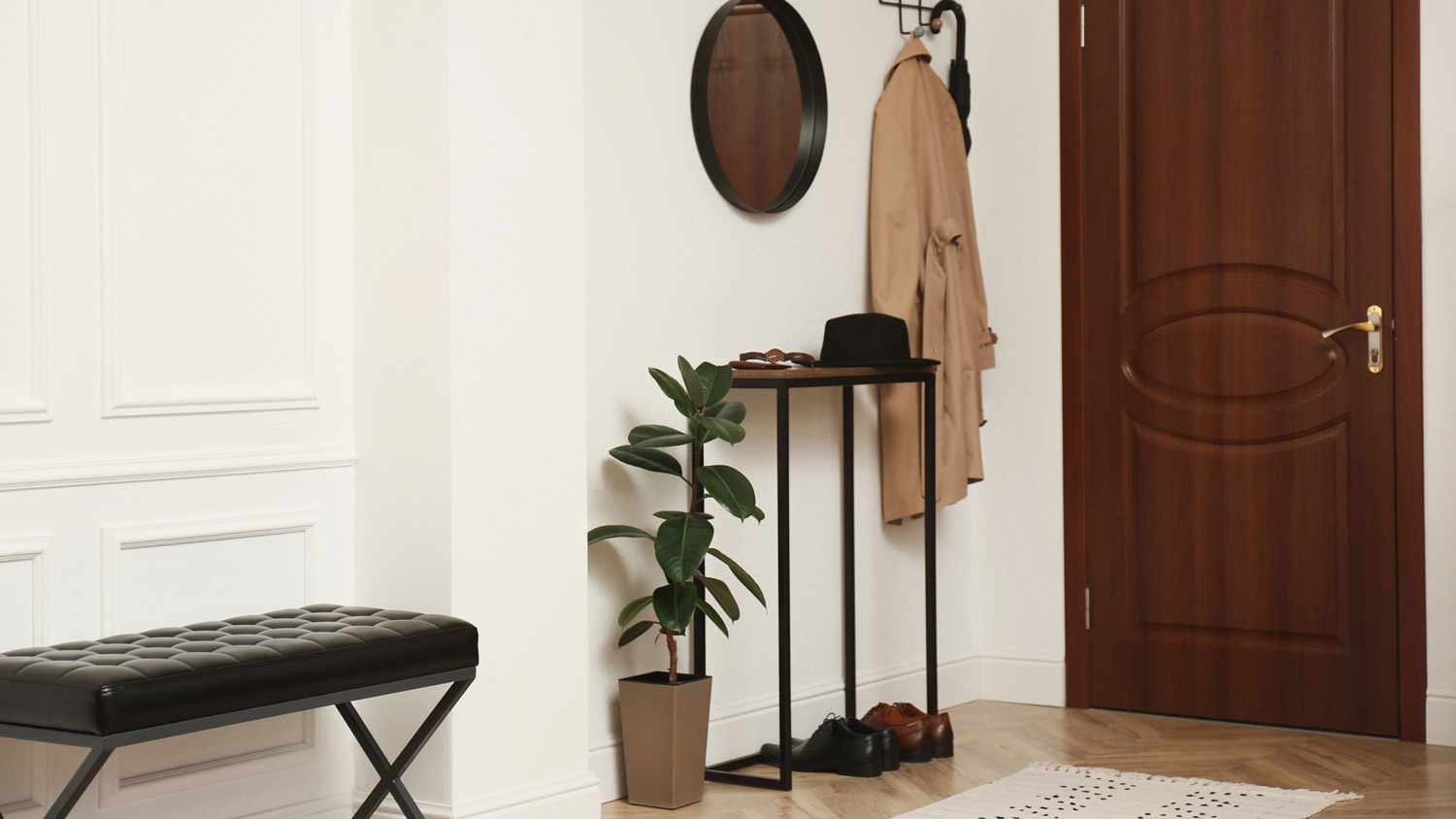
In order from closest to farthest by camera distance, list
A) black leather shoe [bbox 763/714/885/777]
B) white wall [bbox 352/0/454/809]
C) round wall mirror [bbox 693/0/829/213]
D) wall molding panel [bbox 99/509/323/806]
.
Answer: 1. wall molding panel [bbox 99/509/323/806]
2. white wall [bbox 352/0/454/809]
3. black leather shoe [bbox 763/714/885/777]
4. round wall mirror [bbox 693/0/829/213]

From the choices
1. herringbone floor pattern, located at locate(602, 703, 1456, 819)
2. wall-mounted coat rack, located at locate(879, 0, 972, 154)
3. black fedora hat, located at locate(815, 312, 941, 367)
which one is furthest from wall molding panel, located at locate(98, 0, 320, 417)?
wall-mounted coat rack, located at locate(879, 0, 972, 154)

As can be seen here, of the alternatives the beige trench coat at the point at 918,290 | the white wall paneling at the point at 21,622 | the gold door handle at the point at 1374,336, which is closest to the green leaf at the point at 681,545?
the beige trench coat at the point at 918,290

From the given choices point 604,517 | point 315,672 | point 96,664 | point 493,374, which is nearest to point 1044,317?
point 604,517

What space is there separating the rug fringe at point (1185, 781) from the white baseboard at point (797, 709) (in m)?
0.57

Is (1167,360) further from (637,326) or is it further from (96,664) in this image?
(96,664)

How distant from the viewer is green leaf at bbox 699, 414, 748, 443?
9.32ft

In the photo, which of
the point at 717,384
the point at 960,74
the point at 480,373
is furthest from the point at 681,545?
the point at 960,74

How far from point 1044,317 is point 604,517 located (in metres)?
1.62

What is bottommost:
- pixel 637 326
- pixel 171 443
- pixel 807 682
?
pixel 807 682

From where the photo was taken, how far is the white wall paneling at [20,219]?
2102 mm

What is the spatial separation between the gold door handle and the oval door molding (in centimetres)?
7

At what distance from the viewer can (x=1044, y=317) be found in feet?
13.2

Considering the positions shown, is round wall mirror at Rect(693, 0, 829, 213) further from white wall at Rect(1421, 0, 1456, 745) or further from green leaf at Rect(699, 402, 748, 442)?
white wall at Rect(1421, 0, 1456, 745)

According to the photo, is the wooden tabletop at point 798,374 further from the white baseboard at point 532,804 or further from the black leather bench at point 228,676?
the black leather bench at point 228,676
